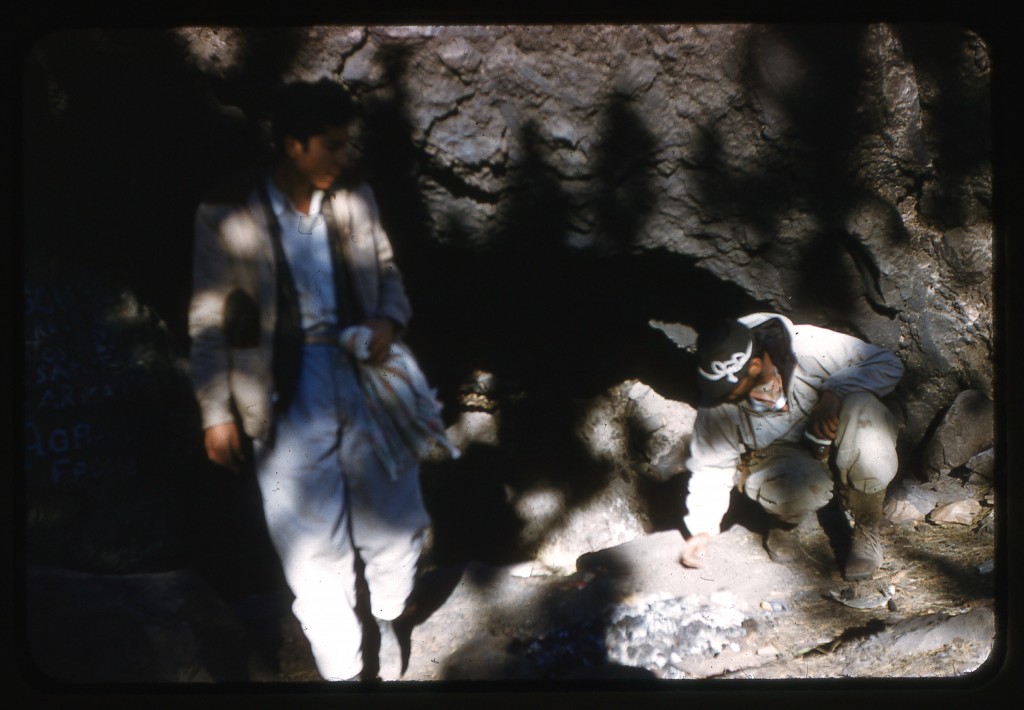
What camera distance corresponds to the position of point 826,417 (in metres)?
1.84

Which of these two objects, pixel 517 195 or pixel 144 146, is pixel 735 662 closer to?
pixel 517 195

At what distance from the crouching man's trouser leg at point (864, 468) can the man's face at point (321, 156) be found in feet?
4.85

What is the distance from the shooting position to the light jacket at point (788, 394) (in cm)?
183

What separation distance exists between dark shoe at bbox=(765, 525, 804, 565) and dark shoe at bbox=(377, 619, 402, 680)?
41.3 inches

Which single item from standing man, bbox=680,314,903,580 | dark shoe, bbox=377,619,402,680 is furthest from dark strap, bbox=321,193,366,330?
standing man, bbox=680,314,903,580

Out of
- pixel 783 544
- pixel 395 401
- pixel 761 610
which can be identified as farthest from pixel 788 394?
pixel 395 401

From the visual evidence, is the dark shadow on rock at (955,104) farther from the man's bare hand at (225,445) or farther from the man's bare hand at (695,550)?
the man's bare hand at (225,445)

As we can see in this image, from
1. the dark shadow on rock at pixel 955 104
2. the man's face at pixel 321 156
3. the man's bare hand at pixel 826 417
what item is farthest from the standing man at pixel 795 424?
the man's face at pixel 321 156

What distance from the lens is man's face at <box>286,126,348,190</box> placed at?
1.71m

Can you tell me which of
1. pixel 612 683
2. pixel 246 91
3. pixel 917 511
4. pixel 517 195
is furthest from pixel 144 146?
pixel 917 511

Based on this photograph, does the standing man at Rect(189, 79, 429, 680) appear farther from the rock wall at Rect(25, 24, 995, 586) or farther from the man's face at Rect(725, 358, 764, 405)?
the man's face at Rect(725, 358, 764, 405)

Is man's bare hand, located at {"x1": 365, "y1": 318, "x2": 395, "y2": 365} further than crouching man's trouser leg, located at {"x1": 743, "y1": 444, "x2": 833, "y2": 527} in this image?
No

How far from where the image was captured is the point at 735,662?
70.1 inches

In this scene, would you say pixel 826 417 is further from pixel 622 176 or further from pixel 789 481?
pixel 622 176
